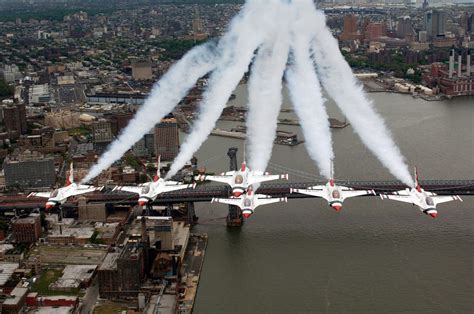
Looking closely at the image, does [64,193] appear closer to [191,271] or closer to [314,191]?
[191,271]

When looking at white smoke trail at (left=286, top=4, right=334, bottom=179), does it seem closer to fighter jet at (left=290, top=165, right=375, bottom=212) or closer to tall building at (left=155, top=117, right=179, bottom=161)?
fighter jet at (left=290, top=165, right=375, bottom=212)

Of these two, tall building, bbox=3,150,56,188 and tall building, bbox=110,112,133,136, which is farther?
tall building, bbox=110,112,133,136

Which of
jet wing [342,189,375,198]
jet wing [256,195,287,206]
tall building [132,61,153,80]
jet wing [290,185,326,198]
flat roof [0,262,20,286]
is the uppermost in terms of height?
tall building [132,61,153,80]

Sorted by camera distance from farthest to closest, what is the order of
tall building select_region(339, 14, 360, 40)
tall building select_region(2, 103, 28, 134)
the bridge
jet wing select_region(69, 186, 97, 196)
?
tall building select_region(339, 14, 360, 40) → tall building select_region(2, 103, 28, 134) → the bridge → jet wing select_region(69, 186, 97, 196)

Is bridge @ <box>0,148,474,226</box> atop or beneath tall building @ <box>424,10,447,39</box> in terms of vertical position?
beneath

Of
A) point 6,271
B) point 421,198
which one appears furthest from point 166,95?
point 421,198

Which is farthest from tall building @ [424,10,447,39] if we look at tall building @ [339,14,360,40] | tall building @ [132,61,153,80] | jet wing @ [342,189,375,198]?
jet wing @ [342,189,375,198]

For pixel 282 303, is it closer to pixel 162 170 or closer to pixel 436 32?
pixel 162 170

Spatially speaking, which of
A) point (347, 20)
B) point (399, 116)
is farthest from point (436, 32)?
point (399, 116)

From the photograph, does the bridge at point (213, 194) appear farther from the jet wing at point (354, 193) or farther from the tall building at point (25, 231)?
the tall building at point (25, 231)
